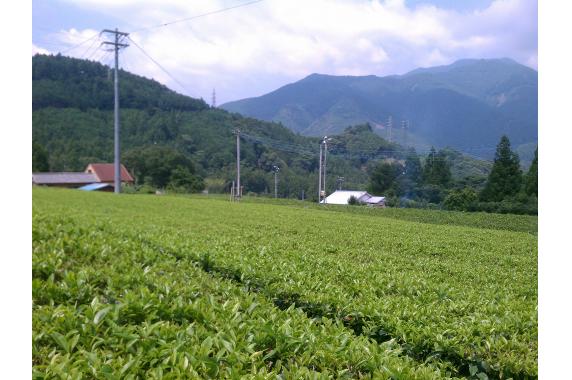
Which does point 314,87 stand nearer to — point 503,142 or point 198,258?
point 503,142

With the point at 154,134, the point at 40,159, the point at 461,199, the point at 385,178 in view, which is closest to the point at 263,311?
the point at 461,199

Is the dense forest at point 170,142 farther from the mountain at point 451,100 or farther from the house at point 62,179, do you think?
the mountain at point 451,100

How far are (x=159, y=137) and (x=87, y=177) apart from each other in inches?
118

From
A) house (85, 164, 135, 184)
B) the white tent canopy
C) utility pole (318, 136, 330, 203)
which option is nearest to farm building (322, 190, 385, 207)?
the white tent canopy

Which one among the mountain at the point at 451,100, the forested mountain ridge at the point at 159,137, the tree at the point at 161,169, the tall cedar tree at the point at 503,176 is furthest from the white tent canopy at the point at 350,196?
the tall cedar tree at the point at 503,176

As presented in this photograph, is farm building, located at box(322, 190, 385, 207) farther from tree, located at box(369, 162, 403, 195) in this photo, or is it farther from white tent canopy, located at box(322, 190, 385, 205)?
tree, located at box(369, 162, 403, 195)

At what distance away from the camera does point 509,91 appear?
293cm

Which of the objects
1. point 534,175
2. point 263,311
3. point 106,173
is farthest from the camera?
point 106,173

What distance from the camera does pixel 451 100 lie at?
3.88 m

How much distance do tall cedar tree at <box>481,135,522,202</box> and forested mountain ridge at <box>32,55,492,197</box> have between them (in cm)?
697

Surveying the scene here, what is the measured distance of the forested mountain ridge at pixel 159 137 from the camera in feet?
47.6

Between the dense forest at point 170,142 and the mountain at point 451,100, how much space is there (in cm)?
388

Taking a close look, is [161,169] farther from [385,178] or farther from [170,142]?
[385,178]

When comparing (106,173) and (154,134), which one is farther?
(154,134)
